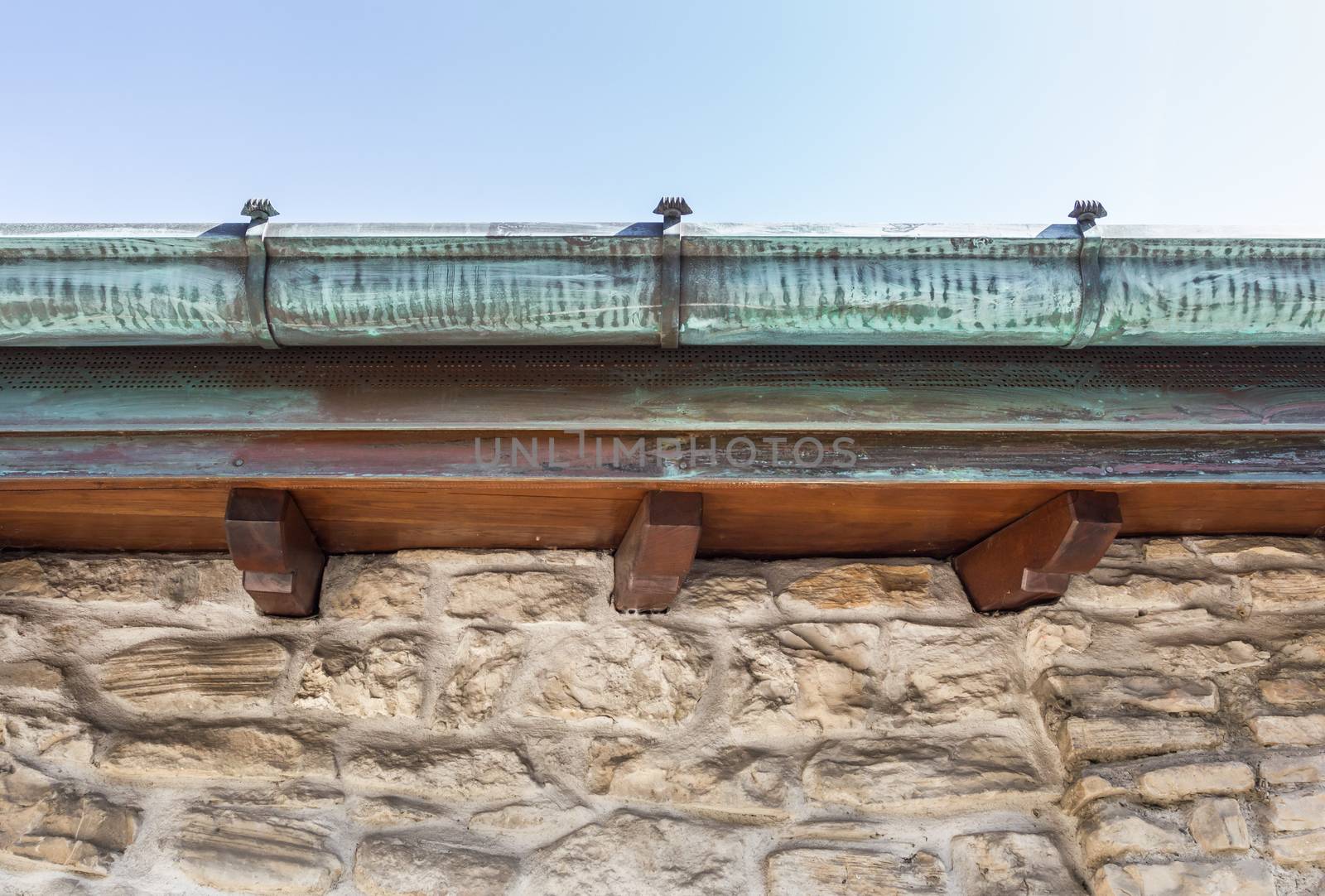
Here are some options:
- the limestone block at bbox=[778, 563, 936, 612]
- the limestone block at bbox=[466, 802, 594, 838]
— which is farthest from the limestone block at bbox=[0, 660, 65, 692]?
the limestone block at bbox=[778, 563, 936, 612]

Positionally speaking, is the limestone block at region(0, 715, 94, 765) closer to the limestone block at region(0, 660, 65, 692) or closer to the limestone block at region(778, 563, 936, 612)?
the limestone block at region(0, 660, 65, 692)

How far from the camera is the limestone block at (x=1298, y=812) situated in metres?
1.97

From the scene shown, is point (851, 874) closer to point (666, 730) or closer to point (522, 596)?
point (666, 730)

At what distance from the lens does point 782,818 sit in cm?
199

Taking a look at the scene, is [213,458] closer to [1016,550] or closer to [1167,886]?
[1016,550]

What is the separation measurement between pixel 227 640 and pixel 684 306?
1309 mm

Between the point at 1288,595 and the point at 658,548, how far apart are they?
1.50 metres

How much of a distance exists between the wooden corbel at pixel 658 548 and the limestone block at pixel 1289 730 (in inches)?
49.7

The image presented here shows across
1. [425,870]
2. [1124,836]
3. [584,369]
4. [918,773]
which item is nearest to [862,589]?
[918,773]

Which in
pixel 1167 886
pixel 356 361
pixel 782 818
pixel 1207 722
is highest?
pixel 356 361

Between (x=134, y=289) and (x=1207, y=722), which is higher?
(x=134, y=289)

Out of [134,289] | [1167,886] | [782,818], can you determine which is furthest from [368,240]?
[1167,886]

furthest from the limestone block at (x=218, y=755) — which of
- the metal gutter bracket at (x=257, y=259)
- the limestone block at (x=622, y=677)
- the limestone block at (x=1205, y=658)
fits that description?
the limestone block at (x=1205, y=658)

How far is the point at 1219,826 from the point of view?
77.7 inches
